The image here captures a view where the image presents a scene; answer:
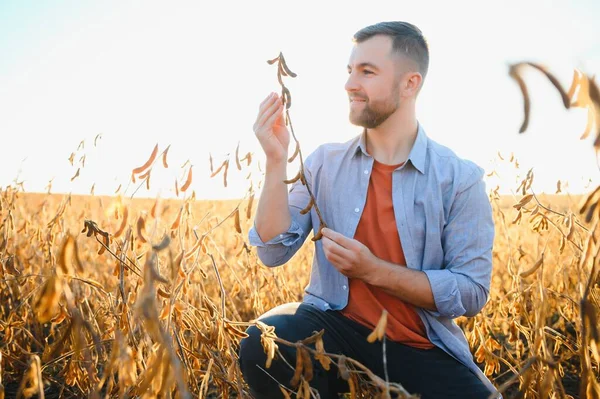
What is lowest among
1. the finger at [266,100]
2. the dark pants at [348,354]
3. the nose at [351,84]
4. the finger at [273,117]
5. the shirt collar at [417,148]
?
the dark pants at [348,354]

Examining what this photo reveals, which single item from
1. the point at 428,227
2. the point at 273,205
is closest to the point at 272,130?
the point at 273,205

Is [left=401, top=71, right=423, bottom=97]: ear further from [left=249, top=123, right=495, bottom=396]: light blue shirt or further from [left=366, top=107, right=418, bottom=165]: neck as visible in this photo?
[left=249, top=123, right=495, bottom=396]: light blue shirt

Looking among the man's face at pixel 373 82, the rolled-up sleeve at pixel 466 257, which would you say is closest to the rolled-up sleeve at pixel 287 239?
the man's face at pixel 373 82

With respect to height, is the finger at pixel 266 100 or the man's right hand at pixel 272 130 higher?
the finger at pixel 266 100

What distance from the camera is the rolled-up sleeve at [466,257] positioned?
161cm

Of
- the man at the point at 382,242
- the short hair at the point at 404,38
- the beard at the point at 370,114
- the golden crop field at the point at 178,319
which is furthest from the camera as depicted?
the short hair at the point at 404,38

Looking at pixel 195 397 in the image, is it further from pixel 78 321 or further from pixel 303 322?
pixel 78 321

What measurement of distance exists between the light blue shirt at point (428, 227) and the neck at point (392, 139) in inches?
2.3

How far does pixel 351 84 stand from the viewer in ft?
6.27

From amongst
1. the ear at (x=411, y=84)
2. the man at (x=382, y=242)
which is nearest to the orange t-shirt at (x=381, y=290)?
the man at (x=382, y=242)

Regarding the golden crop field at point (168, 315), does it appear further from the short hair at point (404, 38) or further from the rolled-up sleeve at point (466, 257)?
the short hair at point (404, 38)

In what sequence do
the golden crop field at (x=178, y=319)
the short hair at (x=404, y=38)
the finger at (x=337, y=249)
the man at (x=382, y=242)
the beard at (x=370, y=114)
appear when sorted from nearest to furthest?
1. the golden crop field at (x=178, y=319)
2. the finger at (x=337, y=249)
3. the man at (x=382, y=242)
4. the beard at (x=370, y=114)
5. the short hair at (x=404, y=38)

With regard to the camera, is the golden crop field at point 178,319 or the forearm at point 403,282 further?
the forearm at point 403,282

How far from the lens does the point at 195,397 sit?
171 cm
